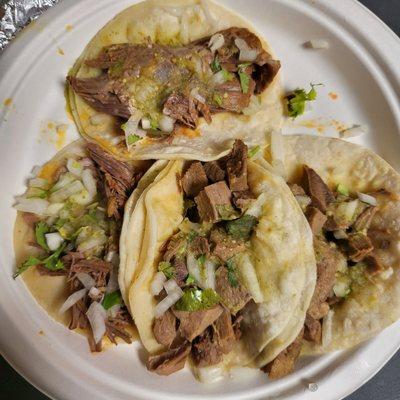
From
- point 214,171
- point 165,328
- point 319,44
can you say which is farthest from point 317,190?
point 165,328

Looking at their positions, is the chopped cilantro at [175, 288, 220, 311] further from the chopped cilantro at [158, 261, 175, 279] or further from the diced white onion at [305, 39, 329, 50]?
the diced white onion at [305, 39, 329, 50]

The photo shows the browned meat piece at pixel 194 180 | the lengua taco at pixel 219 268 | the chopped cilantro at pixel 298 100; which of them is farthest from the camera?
the chopped cilantro at pixel 298 100

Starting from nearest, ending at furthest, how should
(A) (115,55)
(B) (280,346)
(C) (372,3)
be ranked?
(B) (280,346), (A) (115,55), (C) (372,3)

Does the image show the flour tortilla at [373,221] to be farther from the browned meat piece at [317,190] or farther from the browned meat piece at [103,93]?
the browned meat piece at [103,93]


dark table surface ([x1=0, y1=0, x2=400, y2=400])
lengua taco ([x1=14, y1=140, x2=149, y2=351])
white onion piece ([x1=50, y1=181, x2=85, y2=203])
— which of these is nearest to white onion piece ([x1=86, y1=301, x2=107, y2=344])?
lengua taco ([x1=14, y1=140, x2=149, y2=351])

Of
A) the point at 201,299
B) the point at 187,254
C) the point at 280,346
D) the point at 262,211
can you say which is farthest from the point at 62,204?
Answer: the point at 280,346

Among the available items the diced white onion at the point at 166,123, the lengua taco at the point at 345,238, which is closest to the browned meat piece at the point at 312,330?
Answer: the lengua taco at the point at 345,238

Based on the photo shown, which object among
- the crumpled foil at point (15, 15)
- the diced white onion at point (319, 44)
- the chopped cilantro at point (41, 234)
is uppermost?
the crumpled foil at point (15, 15)

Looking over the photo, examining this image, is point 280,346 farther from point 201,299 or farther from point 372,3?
point 372,3
